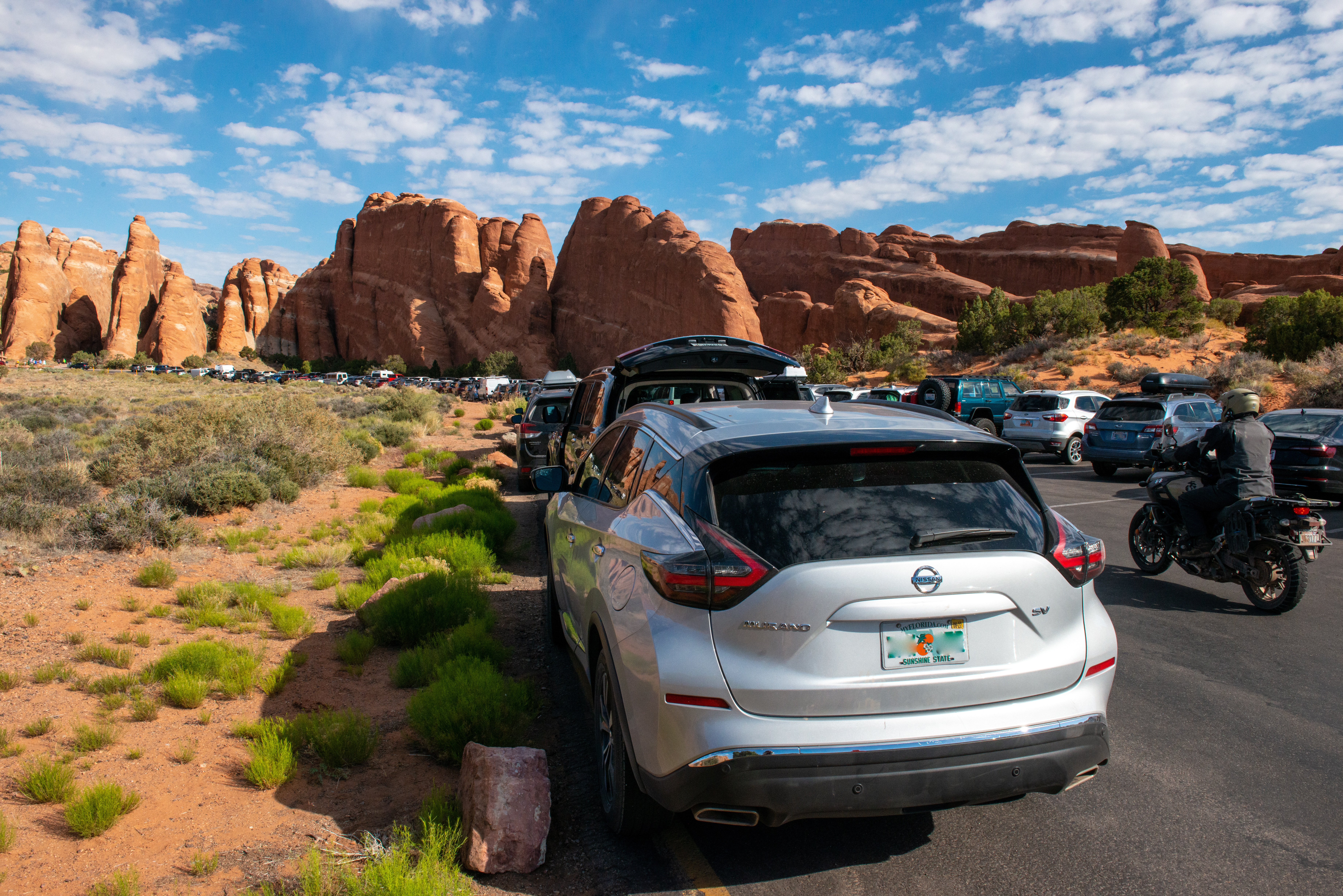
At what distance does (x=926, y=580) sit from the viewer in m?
2.54

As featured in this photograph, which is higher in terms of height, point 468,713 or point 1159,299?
point 1159,299

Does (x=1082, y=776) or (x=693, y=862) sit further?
(x=693, y=862)

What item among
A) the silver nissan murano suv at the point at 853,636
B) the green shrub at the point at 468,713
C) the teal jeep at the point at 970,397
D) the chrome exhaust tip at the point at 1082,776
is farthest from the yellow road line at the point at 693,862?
the teal jeep at the point at 970,397

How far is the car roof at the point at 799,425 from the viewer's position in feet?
9.40

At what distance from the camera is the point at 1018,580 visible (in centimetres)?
266

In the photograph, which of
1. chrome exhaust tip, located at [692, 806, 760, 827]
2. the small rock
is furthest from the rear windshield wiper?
the small rock

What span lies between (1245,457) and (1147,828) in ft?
15.2

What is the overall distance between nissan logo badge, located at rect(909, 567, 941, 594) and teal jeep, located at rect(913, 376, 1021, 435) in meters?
21.2

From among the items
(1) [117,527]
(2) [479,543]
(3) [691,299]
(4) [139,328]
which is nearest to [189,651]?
(2) [479,543]

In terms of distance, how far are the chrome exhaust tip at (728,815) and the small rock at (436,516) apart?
6732mm

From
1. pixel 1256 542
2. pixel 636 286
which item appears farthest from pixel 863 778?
pixel 636 286

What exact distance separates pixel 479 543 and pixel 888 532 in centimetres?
601

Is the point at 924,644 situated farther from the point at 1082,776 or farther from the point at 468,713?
the point at 468,713

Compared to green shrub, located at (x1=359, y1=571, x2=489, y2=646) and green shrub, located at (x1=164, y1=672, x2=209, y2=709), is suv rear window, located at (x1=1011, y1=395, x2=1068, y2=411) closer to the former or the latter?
green shrub, located at (x1=359, y1=571, x2=489, y2=646)
